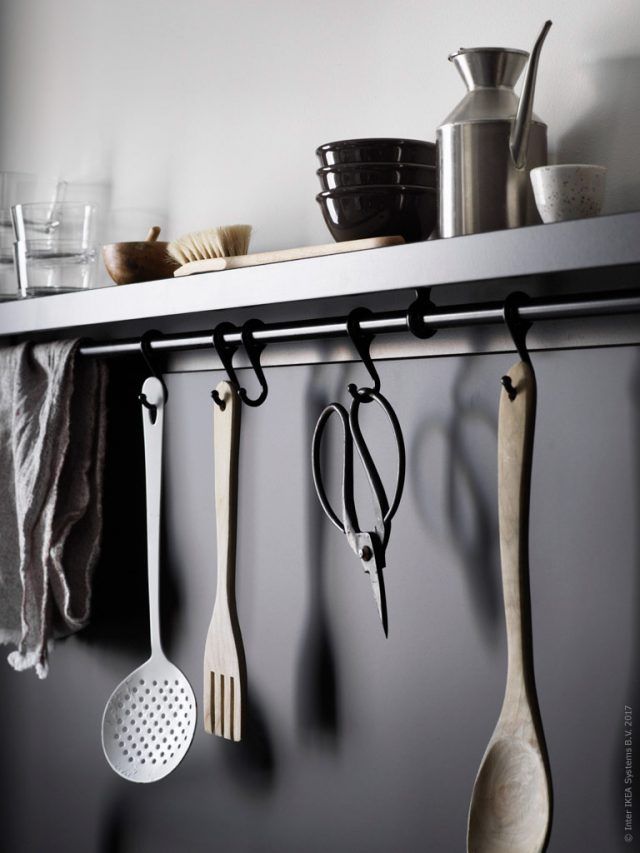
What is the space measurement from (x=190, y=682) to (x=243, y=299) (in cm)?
48

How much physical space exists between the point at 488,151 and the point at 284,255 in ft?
0.60

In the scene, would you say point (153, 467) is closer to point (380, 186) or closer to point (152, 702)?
point (152, 702)

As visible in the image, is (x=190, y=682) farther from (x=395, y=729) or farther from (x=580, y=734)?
(x=580, y=734)

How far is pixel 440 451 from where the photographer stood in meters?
→ 0.85

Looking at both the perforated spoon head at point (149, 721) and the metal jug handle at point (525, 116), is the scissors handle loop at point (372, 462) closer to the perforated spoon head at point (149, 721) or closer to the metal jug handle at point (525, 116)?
the metal jug handle at point (525, 116)

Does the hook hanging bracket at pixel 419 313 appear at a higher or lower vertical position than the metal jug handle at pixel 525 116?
lower

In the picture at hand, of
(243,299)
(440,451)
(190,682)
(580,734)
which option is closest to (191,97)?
(243,299)

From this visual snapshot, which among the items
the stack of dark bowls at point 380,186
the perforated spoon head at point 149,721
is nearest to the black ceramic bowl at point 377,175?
the stack of dark bowls at point 380,186

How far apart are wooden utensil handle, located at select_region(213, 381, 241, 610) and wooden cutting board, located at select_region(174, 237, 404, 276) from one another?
4.7 inches

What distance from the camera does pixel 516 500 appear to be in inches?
27.6

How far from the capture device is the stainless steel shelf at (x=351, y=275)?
1.87 ft

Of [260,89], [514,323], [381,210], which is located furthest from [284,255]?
[260,89]

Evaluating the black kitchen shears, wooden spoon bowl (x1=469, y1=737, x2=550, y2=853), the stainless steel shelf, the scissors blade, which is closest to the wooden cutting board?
the stainless steel shelf

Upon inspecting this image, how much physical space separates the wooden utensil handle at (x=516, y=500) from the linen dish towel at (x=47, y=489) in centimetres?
52
